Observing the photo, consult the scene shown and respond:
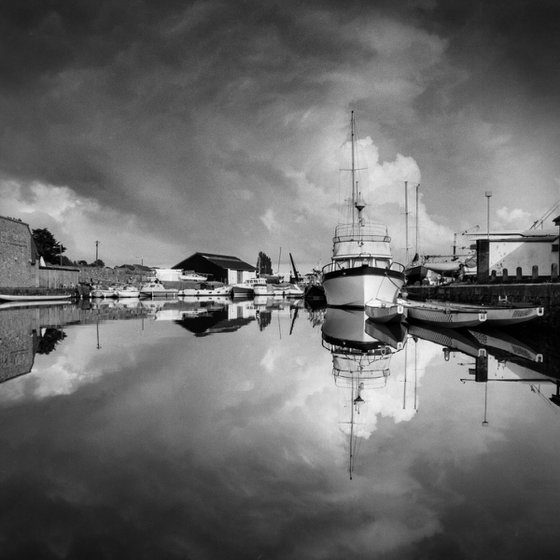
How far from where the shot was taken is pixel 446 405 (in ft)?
29.2

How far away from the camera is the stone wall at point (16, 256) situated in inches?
2195

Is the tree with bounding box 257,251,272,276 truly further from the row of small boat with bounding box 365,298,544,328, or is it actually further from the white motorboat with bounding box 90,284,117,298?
the row of small boat with bounding box 365,298,544,328

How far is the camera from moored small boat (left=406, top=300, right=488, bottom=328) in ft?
66.3

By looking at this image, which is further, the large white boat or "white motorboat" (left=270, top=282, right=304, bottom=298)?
"white motorboat" (left=270, top=282, right=304, bottom=298)

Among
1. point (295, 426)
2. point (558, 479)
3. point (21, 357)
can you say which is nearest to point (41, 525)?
point (295, 426)

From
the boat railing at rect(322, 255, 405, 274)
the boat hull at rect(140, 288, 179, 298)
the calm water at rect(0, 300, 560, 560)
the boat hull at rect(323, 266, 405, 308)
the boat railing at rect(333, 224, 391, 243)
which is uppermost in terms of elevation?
the boat railing at rect(333, 224, 391, 243)

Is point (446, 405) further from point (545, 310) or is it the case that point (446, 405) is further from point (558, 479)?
point (545, 310)

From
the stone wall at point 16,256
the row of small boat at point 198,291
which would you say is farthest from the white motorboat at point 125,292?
the stone wall at point 16,256

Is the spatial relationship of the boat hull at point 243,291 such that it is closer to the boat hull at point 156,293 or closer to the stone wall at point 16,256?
the boat hull at point 156,293

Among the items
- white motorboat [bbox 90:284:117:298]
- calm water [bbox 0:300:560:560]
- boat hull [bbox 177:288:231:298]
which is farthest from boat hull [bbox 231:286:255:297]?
calm water [bbox 0:300:560:560]

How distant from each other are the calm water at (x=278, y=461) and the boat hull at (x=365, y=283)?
54.4 ft

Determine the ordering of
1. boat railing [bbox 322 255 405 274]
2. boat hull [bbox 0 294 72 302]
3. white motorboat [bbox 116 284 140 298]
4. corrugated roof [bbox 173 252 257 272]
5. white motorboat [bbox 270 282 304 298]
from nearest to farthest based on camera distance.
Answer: boat railing [bbox 322 255 405 274]
boat hull [bbox 0 294 72 302]
white motorboat [bbox 116 284 140 298]
white motorboat [bbox 270 282 304 298]
corrugated roof [bbox 173 252 257 272]

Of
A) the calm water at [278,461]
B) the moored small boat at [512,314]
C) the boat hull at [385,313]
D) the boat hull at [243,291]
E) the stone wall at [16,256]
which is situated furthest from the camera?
the boat hull at [243,291]

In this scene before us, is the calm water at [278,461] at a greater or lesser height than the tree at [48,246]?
A: lesser
